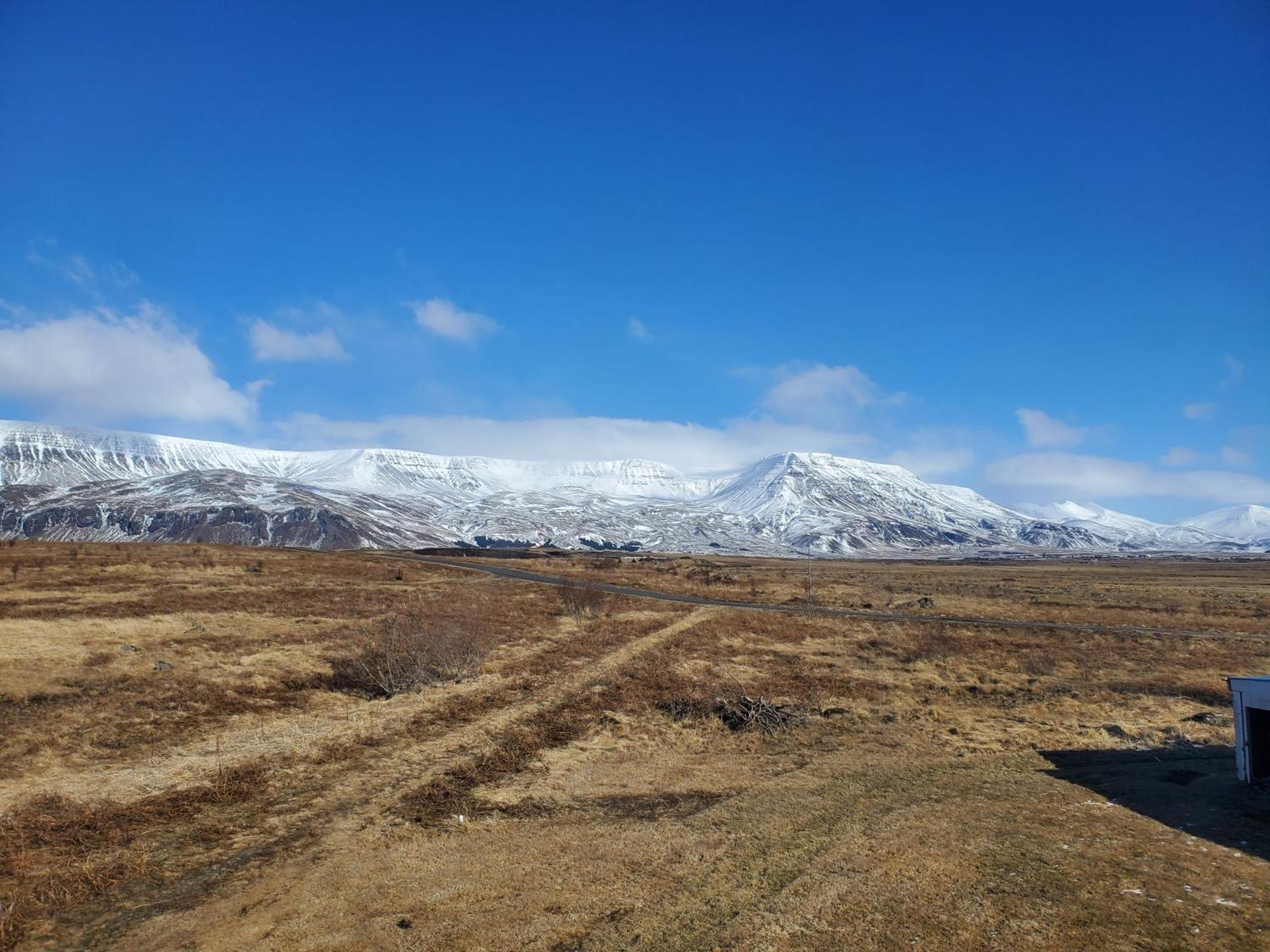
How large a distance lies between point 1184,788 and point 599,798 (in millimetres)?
11780

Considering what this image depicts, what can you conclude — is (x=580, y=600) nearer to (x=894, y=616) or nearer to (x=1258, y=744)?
(x=894, y=616)

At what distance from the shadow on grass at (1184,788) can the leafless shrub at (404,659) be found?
18.6 metres

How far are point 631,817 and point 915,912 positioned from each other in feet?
17.7

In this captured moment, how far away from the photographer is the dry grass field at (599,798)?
916 centimetres

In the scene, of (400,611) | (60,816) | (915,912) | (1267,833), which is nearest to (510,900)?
Answer: (915,912)

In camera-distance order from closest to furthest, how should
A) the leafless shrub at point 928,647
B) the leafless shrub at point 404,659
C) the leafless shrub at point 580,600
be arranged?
the leafless shrub at point 404,659
the leafless shrub at point 928,647
the leafless shrub at point 580,600

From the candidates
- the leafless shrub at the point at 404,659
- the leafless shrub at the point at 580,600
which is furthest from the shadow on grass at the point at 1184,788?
the leafless shrub at the point at 580,600

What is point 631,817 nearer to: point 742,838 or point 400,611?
point 742,838

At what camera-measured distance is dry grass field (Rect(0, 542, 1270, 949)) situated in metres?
9.16

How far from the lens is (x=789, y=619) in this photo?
4653 centimetres

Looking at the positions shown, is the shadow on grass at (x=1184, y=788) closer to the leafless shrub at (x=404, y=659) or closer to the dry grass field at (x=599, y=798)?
the dry grass field at (x=599, y=798)

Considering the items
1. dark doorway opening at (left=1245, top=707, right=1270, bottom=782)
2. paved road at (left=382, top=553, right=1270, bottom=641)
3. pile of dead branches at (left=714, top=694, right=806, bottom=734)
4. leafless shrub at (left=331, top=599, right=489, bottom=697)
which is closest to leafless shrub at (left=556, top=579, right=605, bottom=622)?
paved road at (left=382, top=553, right=1270, bottom=641)

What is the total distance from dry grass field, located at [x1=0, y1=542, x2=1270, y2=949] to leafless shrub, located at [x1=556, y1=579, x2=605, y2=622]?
11.6 meters

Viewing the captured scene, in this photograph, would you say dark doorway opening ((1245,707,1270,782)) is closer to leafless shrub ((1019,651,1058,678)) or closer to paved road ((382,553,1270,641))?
leafless shrub ((1019,651,1058,678))
